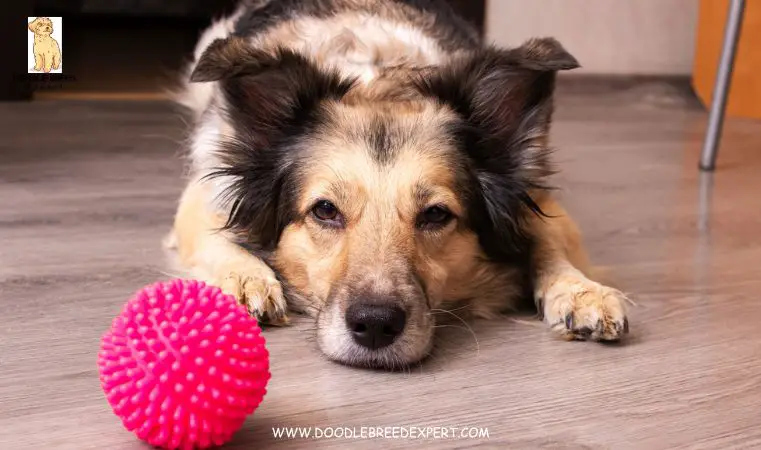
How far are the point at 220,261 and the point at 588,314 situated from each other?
3.10ft

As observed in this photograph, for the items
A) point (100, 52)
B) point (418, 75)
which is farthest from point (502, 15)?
point (418, 75)

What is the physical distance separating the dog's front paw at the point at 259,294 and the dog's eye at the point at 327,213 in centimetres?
21

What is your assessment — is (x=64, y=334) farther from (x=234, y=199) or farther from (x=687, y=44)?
(x=687, y=44)

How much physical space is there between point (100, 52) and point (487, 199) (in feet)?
15.9

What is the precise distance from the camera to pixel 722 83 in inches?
164

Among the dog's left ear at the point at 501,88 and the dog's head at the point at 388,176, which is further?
the dog's left ear at the point at 501,88

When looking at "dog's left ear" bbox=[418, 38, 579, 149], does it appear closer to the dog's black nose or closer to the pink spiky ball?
the dog's black nose

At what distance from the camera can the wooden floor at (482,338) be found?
1.74 meters

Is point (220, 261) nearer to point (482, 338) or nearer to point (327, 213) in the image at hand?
point (327, 213)

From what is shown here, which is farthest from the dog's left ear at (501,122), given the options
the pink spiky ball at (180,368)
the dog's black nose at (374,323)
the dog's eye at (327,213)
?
the pink spiky ball at (180,368)

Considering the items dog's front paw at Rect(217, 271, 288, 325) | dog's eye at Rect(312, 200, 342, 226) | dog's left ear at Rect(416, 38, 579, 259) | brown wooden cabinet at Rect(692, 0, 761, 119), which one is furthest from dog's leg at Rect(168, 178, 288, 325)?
brown wooden cabinet at Rect(692, 0, 761, 119)

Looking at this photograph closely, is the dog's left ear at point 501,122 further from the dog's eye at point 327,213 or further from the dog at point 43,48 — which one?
the dog at point 43,48

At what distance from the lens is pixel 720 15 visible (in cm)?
547

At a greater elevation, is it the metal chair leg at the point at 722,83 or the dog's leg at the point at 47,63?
the metal chair leg at the point at 722,83
